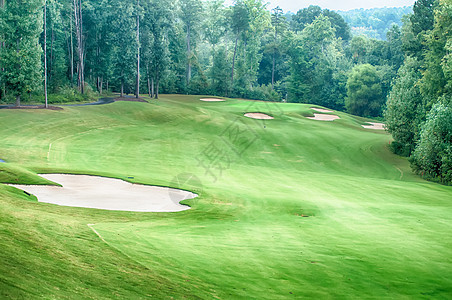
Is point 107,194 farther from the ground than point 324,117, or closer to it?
closer to it

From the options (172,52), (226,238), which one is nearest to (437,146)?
(226,238)

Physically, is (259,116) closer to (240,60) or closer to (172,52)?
(172,52)

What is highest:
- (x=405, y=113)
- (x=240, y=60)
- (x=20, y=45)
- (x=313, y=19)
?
(x=313, y=19)

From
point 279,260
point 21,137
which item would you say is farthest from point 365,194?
point 21,137

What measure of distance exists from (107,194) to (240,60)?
85.3m

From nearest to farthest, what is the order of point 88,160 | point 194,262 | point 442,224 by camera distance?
point 194,262 < point 442,224 < point 88,160

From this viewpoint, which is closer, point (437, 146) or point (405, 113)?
point (437, 146)

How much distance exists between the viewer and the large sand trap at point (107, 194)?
1393 cm

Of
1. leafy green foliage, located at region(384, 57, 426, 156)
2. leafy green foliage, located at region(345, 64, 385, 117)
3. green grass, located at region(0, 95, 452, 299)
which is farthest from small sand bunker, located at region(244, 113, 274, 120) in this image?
leafy green foliage, located at region(345, 64, 385, 117)

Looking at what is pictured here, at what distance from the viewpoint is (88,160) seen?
80.7 feet

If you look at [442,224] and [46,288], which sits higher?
[46,288]

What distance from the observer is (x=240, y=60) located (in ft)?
320

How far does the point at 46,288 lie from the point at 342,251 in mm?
6768

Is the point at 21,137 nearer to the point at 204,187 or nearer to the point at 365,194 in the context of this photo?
the point at 204,187
